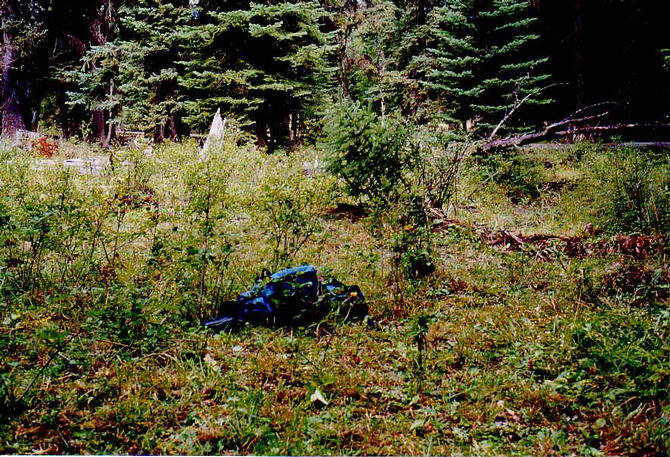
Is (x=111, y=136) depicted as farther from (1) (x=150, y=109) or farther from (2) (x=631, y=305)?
(2) (x=631, y=305)

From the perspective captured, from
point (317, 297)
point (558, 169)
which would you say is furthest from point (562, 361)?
point (558, 169)

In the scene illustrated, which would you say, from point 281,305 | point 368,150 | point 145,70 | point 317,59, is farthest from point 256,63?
point 281,305

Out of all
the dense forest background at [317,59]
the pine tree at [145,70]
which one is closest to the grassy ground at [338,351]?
the dense forest background at [317,59]

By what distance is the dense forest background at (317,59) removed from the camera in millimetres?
11672

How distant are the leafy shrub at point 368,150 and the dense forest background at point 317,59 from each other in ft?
14.4

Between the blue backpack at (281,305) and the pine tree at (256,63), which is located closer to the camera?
the blue backpack at (281,305)

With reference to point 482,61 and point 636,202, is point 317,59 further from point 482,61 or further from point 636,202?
point 636,202

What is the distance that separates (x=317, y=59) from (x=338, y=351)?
11.4 metres

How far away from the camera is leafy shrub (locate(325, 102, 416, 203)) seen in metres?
5.88

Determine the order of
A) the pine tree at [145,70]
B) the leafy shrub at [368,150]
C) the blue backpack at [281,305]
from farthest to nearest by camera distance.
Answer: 1. the pine tree at [145,70]
2. the leafy shrub at [368,150]
3. the blue backpack at [281,305]

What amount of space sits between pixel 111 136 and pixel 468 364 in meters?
20.3

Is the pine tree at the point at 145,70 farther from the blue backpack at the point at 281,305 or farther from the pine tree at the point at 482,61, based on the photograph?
the blue backpack at the point at 281,305

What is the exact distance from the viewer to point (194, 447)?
2.31m

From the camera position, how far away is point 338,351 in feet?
11.0
